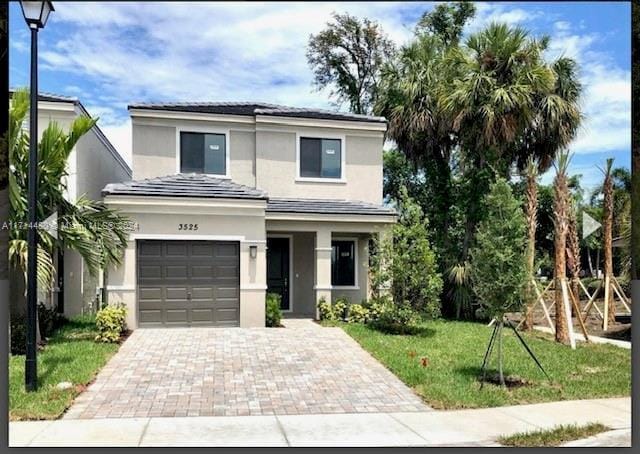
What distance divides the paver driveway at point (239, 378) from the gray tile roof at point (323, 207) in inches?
162

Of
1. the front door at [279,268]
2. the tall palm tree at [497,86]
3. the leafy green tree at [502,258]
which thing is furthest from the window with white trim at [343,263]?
the leafy green tree at [502,258]

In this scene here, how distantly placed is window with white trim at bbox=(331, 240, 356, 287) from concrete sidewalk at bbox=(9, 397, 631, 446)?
980cm

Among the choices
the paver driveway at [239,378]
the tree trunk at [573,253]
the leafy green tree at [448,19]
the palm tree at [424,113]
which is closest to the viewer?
the paver driveway at [239,378]

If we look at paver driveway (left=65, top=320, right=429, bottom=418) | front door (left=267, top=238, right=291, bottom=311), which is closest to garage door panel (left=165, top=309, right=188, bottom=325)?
paver driveway (left=65, top=320, right=429, bottom=418)

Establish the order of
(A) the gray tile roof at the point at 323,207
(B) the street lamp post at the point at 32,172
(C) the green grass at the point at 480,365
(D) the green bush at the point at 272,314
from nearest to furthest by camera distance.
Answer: (B) the street lamp post at the point at 32,172 → (C) the green grass at the point at 480,365 → (D) the green bush at the point at 272,314 → (A) the gray tile roof at the point at 323,207

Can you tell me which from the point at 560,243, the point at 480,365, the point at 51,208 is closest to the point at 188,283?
the point at 51,208

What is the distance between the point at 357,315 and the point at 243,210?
13.7ft

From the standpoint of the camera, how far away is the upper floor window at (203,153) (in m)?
17.3

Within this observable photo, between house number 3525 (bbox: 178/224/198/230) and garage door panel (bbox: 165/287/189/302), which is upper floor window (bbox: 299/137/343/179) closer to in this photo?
house number 3525 (bbox: 178/224/198/230)

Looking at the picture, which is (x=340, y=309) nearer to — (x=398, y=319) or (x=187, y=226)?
(x=398, y=319)

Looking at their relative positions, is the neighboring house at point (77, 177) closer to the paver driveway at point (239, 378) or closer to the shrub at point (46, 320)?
the shrub at point (46, 320)

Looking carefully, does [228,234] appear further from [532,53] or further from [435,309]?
[532,53]

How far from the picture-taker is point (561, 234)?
14234mm

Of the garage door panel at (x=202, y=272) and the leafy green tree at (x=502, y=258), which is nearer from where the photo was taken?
the leafy green tree at (x=502, y=258)
